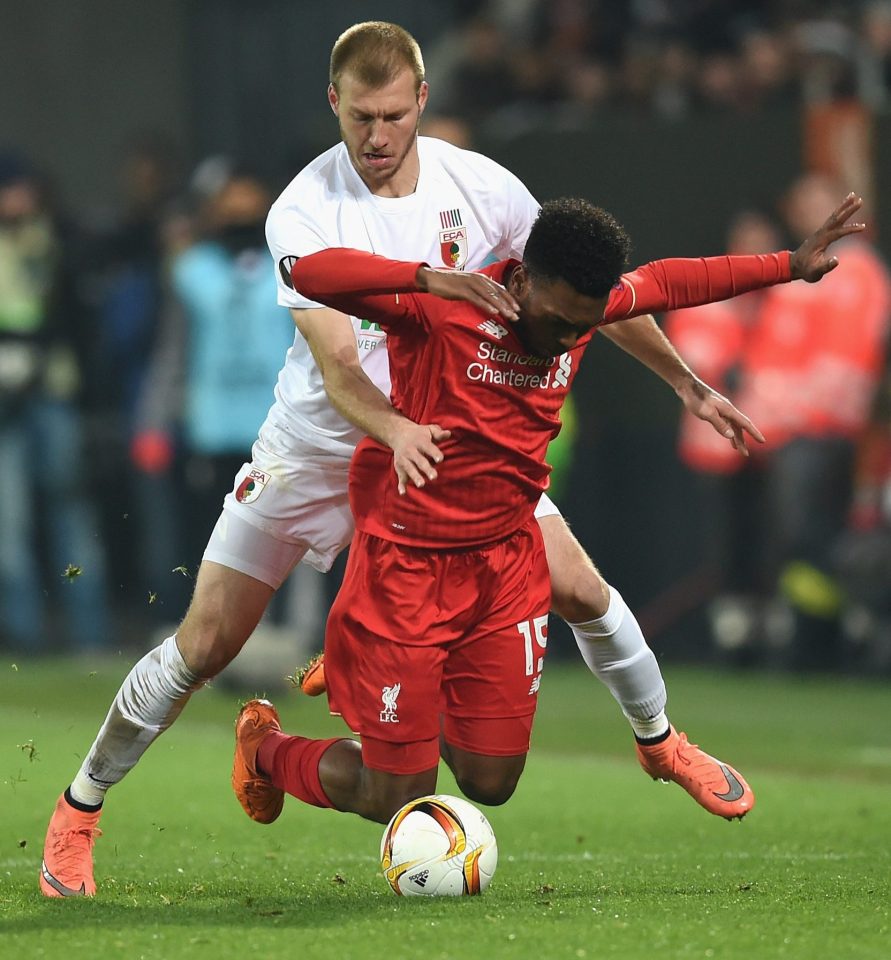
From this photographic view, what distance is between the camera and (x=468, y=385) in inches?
232

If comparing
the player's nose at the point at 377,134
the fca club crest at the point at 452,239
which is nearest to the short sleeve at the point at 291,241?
the player's nose at the point at 377,134

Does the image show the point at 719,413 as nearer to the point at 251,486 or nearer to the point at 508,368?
the point at 508,368

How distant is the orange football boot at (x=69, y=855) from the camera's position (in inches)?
243

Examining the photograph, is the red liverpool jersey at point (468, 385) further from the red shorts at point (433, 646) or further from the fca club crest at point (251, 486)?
the fca club crest at point (251, 486)

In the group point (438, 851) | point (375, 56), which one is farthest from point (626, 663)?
point (375, 56)

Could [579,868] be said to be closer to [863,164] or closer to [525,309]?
[525,309]

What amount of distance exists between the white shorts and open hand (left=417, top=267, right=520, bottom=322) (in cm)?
117

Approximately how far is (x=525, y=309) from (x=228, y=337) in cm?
698

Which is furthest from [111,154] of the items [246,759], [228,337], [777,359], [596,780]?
[246,759]

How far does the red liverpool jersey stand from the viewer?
19.0ft

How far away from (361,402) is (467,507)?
0.45 meters

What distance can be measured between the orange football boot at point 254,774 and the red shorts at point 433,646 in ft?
1.99

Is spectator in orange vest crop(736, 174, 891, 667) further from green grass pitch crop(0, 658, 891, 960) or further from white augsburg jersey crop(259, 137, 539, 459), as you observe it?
white augsburg jersey crop(259, 137, 539, 459)

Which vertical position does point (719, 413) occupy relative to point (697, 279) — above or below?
below
